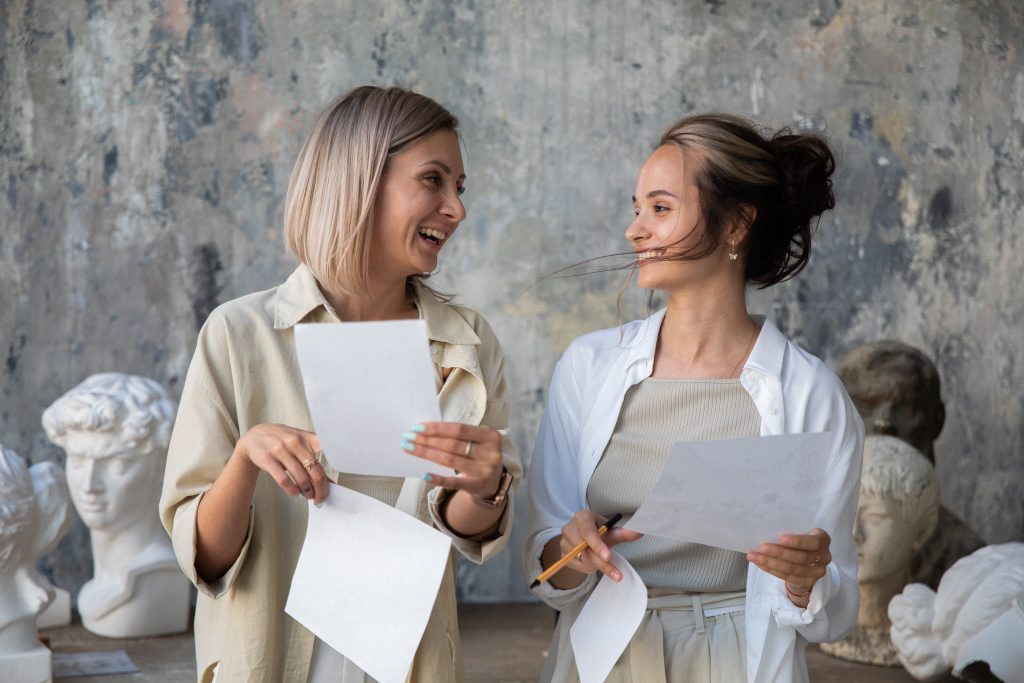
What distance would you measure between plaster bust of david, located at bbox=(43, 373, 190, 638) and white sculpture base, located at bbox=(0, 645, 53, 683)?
2.86 ft

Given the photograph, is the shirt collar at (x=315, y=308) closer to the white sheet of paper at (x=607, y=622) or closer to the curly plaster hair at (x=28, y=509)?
the white sheet of paper at (x=607, y=622)

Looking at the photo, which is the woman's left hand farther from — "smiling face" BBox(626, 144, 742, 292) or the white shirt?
"smiling face" BBox(626, 144, 742, 292)

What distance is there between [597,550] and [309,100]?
3899 millimetres

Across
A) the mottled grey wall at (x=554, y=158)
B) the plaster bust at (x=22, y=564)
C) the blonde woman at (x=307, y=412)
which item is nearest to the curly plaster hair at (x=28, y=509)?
the plaster bust at (x=22, y=564)

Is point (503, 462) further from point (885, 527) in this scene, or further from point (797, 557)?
point (885, 527)

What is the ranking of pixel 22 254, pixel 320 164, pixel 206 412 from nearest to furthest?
pixel 206 412
pixel 320 164
pixel 22 254

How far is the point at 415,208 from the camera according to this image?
2.28m

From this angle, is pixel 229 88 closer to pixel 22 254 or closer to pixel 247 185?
pixel 247 185

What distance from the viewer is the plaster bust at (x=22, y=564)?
3.88m

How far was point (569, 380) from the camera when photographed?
2588 mm

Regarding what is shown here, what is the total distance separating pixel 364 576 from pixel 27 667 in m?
2.38

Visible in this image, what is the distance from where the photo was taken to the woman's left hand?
1892 mm

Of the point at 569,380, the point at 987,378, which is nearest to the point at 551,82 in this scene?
the point at 987,378

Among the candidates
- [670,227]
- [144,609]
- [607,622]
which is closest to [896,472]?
[670,227]
